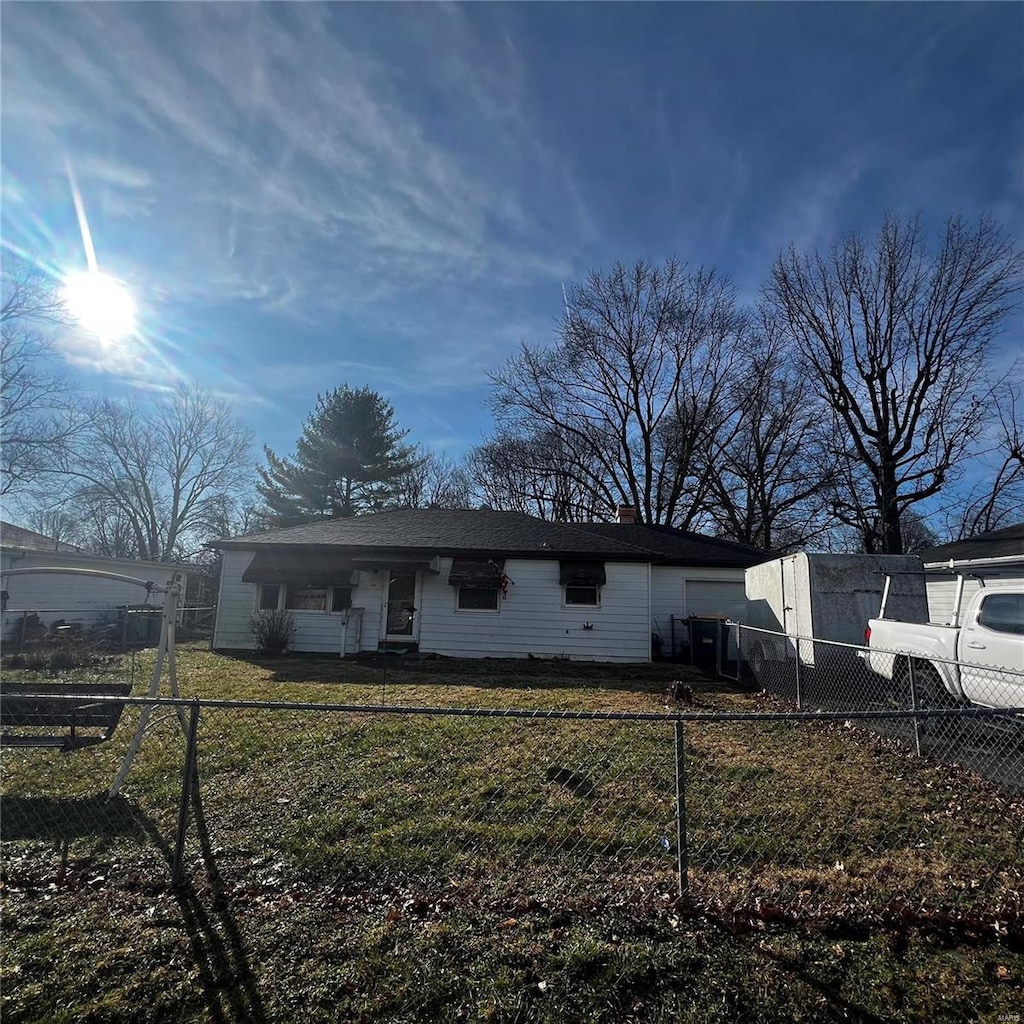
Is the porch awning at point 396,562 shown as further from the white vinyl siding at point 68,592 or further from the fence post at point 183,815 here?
the fence post at point 183,815

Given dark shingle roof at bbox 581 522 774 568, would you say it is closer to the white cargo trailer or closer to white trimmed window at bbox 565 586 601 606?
white trimmed window at bbox 565 586 601 606

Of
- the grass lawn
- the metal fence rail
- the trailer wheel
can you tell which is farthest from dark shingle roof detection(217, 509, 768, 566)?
the grass lawn

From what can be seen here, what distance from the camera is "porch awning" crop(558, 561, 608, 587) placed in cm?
1420

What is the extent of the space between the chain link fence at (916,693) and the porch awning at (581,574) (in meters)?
3.68

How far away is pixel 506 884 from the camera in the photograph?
358cm

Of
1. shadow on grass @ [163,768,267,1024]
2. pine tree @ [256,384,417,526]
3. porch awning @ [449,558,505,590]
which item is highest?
pine tree @ [256,384,417,526]

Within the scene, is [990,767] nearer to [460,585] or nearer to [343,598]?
[460,585]

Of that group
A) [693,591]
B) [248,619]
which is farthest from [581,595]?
[248,619]

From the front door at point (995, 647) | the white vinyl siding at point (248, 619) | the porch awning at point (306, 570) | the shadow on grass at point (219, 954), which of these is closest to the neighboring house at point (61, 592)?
the white vinyl siding at point (248, 619)

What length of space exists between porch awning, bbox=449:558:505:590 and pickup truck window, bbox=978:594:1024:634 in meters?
9.31

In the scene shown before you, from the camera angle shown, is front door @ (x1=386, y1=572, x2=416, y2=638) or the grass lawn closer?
the grass lawn

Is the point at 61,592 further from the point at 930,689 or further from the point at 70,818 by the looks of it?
the point at 930,689

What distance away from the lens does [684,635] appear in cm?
1659

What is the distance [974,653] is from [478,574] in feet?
31.8
